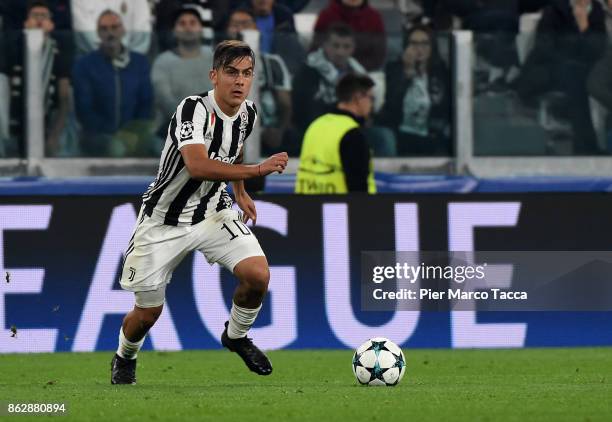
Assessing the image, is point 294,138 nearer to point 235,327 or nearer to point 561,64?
point 561,64

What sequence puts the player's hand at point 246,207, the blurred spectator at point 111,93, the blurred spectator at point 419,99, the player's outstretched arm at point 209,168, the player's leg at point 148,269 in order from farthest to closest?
the blurred spectator at point 419,99 → the blurred spectator at point 111,93 → the player's hand at point 246,207 → the player's leg at point 148,269 → the player's outstretched arm at point 209,168

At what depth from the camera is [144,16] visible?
1446cm

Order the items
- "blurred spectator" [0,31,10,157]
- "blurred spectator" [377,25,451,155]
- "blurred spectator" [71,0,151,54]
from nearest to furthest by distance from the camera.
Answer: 1. "blurred spectator" [0,31,10,157]
2. "blurred spectator" [377,25,451,155]
3. "blurred spectator" [71,0,151,54]

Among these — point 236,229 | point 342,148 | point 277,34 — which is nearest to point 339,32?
point 277,34

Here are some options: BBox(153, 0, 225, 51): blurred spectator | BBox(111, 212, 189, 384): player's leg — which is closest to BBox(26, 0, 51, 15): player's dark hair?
BBox(153, 0, 225, 51): blurred spectator

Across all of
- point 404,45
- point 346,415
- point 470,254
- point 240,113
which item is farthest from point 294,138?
point 346,415

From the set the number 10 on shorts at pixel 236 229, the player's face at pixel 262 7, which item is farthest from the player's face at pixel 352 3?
the number 10 on shorts at pixel 236 229

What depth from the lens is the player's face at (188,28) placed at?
44.8ft

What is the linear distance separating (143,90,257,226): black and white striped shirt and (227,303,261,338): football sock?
632 millimetres

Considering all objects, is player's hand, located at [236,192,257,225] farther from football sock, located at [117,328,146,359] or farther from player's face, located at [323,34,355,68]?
player's face, located at [323,34,355,68]

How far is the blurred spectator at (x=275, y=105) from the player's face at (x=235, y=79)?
5.02 meters

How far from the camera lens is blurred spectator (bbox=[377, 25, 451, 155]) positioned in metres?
13.9

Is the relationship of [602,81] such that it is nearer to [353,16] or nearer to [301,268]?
[353,16]

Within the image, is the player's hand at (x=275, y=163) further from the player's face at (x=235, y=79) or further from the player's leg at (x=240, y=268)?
the player's leg at (x=240, y=268)
